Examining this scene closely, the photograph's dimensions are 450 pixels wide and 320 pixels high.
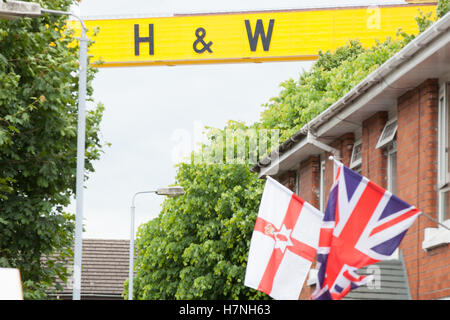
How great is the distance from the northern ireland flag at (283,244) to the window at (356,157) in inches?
87.6

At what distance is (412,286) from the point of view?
15.0 m

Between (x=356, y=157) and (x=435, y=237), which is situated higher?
(x=356, y=157)

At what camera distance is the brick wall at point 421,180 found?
13922 mm

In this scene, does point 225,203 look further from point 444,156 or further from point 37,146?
point 444,156

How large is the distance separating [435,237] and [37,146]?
1135 centimetres

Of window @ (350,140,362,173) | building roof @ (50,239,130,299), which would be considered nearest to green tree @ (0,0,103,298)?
window @ (350,140,362,173)

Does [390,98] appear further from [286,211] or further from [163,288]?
[163,288]

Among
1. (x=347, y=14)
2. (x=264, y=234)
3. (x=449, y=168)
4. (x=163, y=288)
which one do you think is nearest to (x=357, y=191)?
(x=449, y=168)

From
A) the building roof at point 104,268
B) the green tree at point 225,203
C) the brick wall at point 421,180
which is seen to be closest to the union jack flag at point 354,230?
the brick wall at point 421,180

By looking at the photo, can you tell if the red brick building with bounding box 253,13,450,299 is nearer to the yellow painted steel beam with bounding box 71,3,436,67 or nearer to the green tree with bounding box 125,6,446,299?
the yellow painted steel beam with bounding box 71,3,436,67

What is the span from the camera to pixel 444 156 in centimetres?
1408

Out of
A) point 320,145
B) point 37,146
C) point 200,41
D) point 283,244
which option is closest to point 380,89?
point 283,244

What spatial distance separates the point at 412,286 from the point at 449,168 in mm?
2149

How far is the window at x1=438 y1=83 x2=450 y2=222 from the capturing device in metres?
13.9
